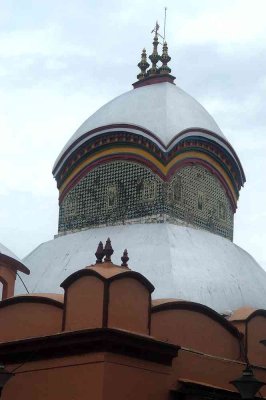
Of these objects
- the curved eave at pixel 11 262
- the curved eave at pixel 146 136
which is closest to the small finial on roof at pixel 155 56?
the curved eave at pixel 146 136

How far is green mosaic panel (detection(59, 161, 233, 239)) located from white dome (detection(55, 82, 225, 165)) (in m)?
0.91

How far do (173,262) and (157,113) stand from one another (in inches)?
180

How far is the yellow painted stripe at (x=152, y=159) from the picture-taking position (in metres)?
19.7

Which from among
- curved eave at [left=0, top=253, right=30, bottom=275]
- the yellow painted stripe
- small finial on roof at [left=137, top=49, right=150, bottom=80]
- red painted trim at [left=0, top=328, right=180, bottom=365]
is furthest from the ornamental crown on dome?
red painted trim at [left=0, top=328, right=180, bottom=365]

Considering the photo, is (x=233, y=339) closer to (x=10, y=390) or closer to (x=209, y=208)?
(x=10, y=390)

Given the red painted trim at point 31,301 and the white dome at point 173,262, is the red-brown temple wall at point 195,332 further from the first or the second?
the red painted trim at point 31,301

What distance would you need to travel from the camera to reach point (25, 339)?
1402 cm

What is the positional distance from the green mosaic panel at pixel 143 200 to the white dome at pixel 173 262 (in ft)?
1.86

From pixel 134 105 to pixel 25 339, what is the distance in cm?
788

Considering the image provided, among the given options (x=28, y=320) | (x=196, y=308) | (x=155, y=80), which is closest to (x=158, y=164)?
(x=155, y=80)

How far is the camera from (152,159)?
1975 centimetres

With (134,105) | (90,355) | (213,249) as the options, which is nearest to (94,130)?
(134,105)

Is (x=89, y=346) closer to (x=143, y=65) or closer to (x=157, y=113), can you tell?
(x=157, y=113)

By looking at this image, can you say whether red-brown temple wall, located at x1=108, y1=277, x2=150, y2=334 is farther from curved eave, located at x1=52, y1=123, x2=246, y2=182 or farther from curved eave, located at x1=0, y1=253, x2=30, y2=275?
curved eave, located at x1=52, y1=123, x2=246, y2=182
